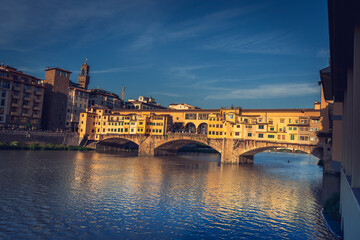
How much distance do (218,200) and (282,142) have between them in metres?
36.2

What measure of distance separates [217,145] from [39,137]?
47.4m

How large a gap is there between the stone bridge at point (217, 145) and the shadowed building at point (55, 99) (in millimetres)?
15944

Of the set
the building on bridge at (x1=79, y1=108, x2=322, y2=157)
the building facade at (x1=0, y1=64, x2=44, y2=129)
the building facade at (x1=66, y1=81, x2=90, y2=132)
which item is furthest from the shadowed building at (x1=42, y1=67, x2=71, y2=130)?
the building on bridge at (x1=79, y1=108, x2=322, y2=157)

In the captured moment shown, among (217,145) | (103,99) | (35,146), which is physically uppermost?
(103,99)

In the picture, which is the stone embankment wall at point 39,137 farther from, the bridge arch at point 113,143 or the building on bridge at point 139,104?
the building on bridge at point 139,104

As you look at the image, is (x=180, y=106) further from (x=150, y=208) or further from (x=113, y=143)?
(x=150, y=208)

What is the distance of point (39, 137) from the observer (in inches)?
2980

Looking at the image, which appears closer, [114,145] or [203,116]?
[203,116]

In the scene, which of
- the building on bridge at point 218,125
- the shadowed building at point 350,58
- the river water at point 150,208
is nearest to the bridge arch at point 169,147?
the building on bridge at point 218,125

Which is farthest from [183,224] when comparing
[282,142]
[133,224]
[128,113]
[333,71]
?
[128,113]

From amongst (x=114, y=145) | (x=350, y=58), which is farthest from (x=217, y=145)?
(x=350, y=58)

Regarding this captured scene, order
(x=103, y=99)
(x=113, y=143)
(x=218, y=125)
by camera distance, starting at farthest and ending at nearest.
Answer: (x=103, y=99), (x=113, y=143), (x=218, y=125)

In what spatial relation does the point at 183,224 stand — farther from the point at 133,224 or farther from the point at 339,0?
the point at 339,0

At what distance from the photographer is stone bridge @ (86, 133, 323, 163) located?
5876cm
